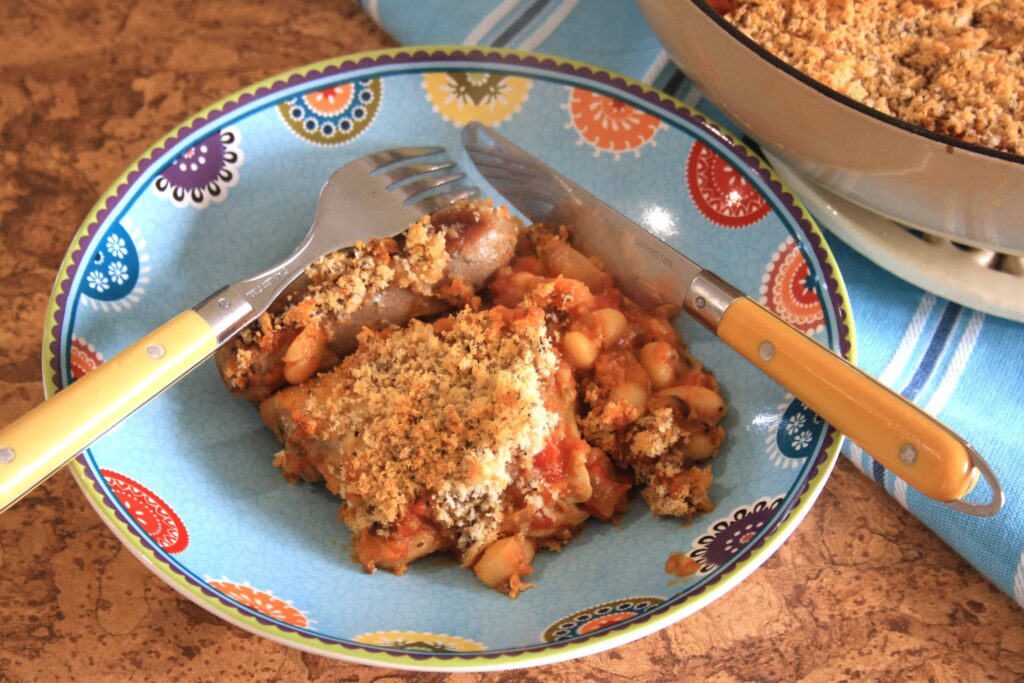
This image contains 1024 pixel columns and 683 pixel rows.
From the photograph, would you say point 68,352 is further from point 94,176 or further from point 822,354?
point 822,354

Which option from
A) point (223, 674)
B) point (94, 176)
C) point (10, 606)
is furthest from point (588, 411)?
point (94, 176)

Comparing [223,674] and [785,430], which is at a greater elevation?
[785,430]

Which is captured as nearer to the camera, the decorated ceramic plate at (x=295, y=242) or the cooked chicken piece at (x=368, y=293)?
the decorated ceramic plate at (x=295, y=242)

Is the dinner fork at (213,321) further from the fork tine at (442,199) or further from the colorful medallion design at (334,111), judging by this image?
the colorful medallion design at (334,111)

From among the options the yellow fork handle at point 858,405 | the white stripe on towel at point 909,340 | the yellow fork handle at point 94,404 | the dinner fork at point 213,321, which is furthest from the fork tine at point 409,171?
the white stripe on towel at point 909,340

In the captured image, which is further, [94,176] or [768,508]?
[94,176]

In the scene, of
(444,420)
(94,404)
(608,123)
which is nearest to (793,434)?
(444,420)
